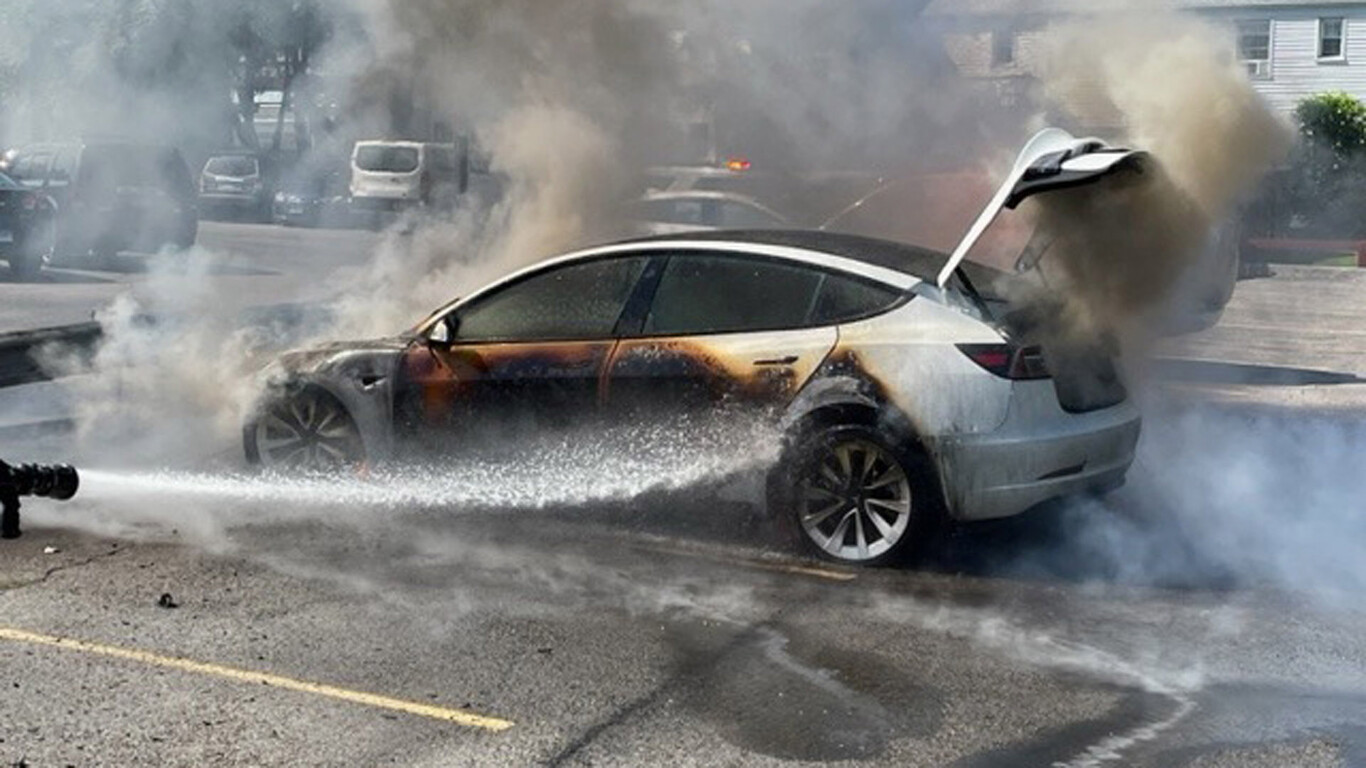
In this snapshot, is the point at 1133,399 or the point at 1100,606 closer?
the point at 1100,606

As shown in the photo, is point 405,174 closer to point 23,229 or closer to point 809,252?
point 23,229

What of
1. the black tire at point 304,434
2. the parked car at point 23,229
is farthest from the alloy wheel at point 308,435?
the parked car at point 23,229

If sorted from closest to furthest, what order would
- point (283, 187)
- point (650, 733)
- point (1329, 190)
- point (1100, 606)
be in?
point (650, 733) → point (1100, 606) → point (1329, 190) → point (283, 187)

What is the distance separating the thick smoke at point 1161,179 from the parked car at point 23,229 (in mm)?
15608

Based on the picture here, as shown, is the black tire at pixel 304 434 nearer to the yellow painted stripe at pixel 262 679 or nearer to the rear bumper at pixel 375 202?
the yellow painted stripe at pixel 262 679

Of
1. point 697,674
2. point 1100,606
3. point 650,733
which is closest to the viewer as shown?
point 650,733

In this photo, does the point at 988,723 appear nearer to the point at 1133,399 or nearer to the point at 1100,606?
the point at 1100,606

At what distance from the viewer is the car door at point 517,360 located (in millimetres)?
7570

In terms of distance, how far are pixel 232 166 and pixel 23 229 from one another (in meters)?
14.1

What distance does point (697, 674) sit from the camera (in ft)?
18.5

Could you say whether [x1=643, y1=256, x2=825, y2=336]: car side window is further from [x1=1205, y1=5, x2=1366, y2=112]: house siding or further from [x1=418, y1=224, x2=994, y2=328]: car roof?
[x1=1205, y1=5, x2=1366, y2=112]: house siding

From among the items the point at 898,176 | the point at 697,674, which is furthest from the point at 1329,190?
the point at 697,674

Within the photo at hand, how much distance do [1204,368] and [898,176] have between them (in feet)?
10.0

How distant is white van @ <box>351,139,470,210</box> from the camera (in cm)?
1452
